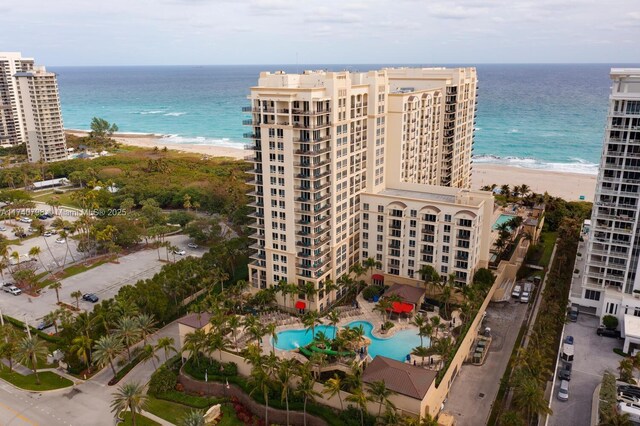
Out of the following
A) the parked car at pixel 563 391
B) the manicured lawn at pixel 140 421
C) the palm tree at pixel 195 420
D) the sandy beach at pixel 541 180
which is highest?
the palm tree at pixel 195 420

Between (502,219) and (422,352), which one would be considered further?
(502,219)

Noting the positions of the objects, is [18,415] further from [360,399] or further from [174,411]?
[360,399]

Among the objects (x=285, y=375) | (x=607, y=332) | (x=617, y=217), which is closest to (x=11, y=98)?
(x=285, y=375)

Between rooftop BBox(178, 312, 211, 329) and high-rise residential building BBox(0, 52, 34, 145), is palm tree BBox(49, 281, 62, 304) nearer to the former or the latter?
rooftop BBox(178, 312, 211, 329)

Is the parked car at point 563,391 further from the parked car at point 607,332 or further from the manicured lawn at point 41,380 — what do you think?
the manicured lawn at point 41,380

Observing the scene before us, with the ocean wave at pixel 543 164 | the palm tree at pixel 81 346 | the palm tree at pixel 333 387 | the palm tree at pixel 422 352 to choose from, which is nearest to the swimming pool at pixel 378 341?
the palm tree at pixel 422 352

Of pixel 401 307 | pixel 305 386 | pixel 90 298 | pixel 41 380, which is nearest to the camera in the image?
pixel 305 386

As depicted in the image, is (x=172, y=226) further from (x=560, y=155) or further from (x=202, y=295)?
(x=560, y=155)
